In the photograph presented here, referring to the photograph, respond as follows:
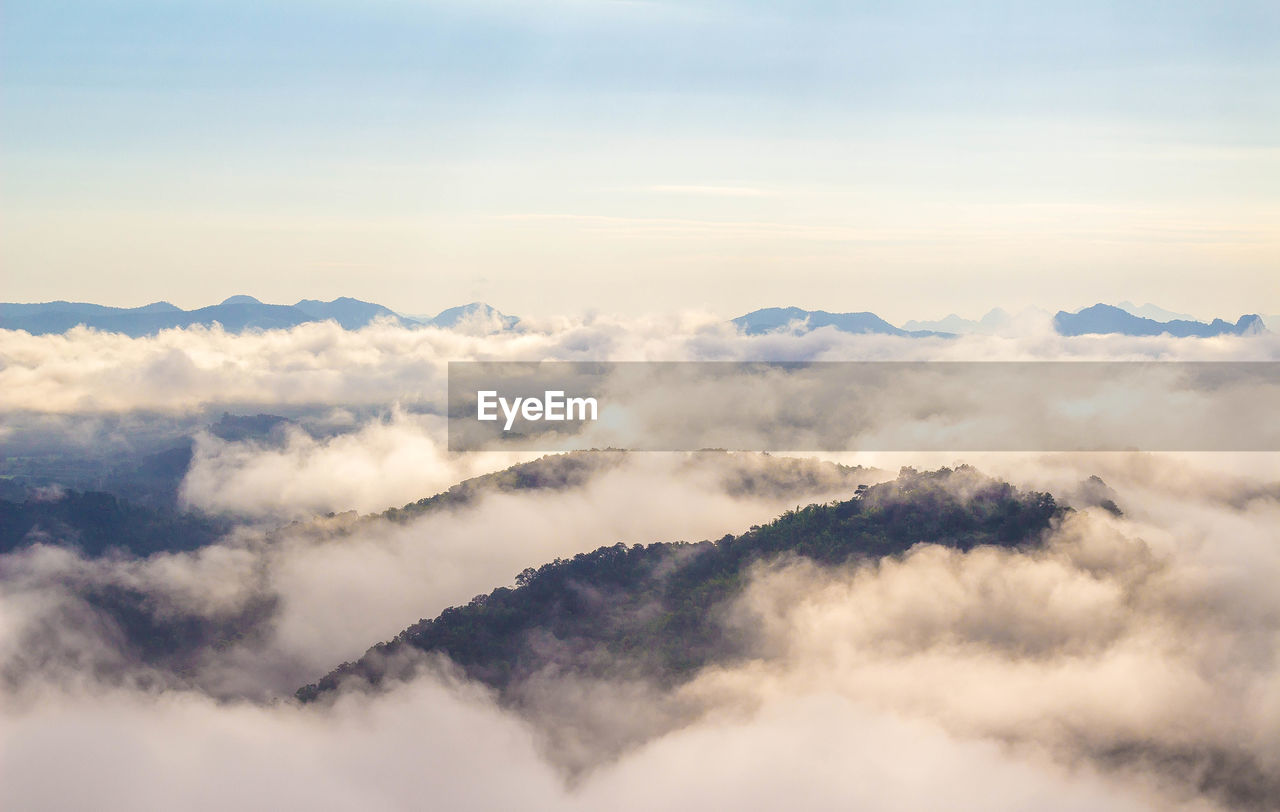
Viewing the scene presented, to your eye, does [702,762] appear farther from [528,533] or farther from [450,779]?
[528,533]

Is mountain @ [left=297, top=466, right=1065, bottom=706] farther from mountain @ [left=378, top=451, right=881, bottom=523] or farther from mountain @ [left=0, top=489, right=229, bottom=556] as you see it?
mountain @ [left=0, top=489, right=229, bottom=556]

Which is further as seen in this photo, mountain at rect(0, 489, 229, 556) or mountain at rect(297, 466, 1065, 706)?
mountain at rect(0, 489, 229, 556)

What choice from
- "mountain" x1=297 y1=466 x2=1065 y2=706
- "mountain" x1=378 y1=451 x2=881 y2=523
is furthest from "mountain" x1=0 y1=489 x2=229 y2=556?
"mountain" x1=297 y1=466 x2=1065 y2=706

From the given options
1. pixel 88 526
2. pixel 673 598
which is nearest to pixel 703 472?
pixel 673 598

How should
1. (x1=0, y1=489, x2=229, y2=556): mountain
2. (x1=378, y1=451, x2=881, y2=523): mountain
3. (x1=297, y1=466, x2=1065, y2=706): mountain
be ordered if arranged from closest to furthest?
(x1=297, y1=466, x2=1065, y2=706): mountain, (x1=378, y1=451, x2=881, y2=523): mountain, (x1=0, y1=489, x2=229, y2=556): mountain

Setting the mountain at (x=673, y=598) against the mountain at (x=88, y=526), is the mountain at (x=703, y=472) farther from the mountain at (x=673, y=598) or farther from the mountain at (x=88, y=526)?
the mountain at (x=88, y=526)

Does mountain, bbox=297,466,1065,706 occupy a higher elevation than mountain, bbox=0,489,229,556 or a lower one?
higher

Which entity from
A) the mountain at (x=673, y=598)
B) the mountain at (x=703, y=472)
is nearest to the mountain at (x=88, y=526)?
the mountain at (x=703, y=472)

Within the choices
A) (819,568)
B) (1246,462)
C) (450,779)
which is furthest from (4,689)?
(1246,462)
